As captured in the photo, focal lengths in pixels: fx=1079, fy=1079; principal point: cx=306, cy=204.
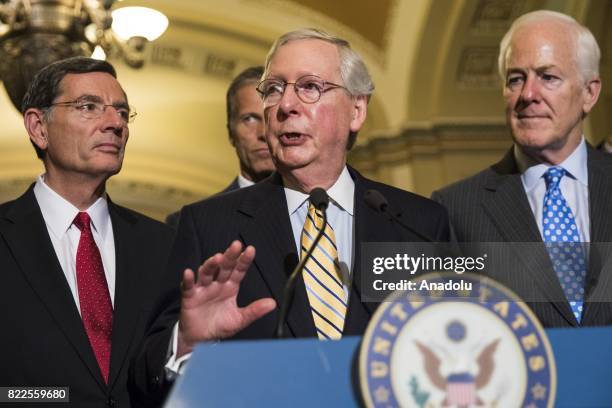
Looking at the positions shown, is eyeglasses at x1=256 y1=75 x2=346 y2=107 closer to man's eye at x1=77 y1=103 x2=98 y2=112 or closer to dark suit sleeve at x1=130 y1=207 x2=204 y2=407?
dark suit sleeve at x1=130 y1=207 x2=204 y2=407

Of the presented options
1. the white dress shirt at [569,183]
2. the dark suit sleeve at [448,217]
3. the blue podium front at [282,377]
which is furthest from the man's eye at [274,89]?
the blue podium front at [282,377]

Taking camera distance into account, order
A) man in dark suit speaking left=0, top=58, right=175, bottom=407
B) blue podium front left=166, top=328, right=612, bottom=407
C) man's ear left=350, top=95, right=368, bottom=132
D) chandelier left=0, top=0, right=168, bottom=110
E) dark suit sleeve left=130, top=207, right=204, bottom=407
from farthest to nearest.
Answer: chandelier left=0, top=0, right=168, bottom=110 → man's ear left=350, top=95, right=368, bottom=132 → man in dark suit speaking left=0, top=58, right=175, bottom=407 → dark suit sleeve left=130, top=207, right=204, bottom=407 → blue podium front left=166, top=328, right=612, bottom=407

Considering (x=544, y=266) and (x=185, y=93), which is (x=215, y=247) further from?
(x=185, y=93)

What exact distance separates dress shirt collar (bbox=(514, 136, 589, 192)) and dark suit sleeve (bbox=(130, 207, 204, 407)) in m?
0.98

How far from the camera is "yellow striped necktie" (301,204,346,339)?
241cm

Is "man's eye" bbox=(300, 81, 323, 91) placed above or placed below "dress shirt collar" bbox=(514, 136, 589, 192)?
above

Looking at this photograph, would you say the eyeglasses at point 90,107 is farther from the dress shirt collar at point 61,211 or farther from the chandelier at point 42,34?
the chandelier at point 42,34

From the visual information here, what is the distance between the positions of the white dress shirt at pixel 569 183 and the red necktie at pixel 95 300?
3.87ft

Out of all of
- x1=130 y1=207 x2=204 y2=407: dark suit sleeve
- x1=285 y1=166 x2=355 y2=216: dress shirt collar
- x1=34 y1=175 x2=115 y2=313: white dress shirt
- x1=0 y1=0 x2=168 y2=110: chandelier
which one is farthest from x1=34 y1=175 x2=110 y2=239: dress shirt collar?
x1=0 y1=0 x2=168 y2=110: chandelier

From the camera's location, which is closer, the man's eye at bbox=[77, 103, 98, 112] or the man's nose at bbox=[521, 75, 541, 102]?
the man's nose at bbox=[521, 75, 541, 102]

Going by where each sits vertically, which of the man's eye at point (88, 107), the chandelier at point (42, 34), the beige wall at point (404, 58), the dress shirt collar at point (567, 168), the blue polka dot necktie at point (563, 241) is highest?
the beige wall at point (404, 58)

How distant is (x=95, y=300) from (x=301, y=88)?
0.78m

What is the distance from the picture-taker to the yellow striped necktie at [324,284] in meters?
2.41

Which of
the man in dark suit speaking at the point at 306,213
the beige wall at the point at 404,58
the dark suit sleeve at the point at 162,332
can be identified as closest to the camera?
the dark suit sleeve at the point at 162,332
